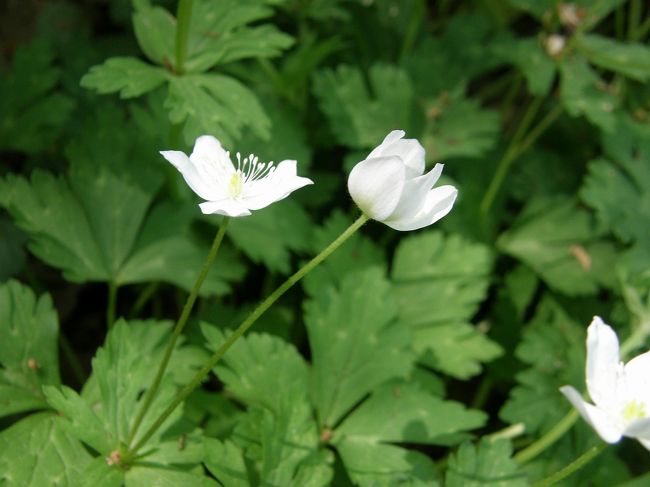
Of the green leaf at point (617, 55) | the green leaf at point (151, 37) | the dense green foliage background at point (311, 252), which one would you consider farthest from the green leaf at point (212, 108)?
the green leaf at point (617, 55)

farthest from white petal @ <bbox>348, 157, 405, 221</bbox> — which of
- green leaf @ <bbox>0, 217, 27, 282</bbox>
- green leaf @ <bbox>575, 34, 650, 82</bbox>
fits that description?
Answer: green leaf @ <bbox>575, 34, 650, 82</bbox>

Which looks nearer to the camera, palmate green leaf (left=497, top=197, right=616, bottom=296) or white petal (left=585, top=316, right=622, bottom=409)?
white petal (left=585, top=316, right=622, bottom=409)

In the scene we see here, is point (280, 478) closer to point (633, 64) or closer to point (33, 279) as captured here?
point (33, 279)

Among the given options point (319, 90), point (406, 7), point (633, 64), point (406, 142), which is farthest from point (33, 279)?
point (633, 64)

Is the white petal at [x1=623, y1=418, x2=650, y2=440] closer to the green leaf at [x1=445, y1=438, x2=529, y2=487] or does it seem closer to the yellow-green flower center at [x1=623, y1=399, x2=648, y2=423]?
the yellow-green flower center at [x1=623, y1=399, x2=648, y2=423]

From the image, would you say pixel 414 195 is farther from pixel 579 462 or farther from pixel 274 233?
pixel 274 233

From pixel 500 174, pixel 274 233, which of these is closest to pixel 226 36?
pixel 274 233
